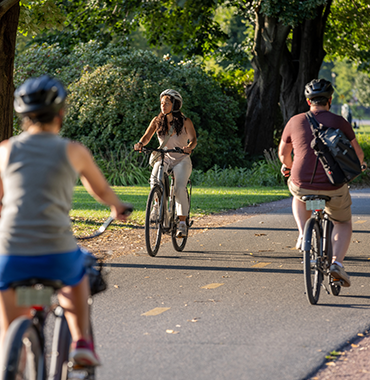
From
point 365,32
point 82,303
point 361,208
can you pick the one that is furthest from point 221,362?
point 365,32

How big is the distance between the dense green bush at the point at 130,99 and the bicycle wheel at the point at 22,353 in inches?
618

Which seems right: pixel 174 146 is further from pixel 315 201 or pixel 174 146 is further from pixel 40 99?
pixel 40 99

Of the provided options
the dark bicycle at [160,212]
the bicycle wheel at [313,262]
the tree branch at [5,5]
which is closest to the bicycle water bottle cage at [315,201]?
the bicycle wheel at [313,262]

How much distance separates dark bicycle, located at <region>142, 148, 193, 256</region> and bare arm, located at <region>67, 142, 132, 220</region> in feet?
14.8

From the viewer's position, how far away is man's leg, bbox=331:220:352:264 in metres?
5.90

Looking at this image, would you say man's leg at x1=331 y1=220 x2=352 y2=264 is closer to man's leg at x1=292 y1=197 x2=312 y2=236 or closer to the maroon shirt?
man's leg at x1=292 y1=197 x2=312 y2=236

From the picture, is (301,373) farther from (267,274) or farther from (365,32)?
(365,32)

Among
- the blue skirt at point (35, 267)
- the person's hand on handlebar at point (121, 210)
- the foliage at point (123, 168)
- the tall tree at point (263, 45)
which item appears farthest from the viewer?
the tall tree at point (263, 45)

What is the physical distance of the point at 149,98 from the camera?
18.6 metres

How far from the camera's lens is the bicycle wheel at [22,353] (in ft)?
8.41

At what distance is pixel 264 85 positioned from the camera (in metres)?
20.0

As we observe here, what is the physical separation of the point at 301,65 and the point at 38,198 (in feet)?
60.6

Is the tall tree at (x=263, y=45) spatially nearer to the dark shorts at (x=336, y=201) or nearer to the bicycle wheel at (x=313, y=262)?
the dark shorts at (x=336, y=201)

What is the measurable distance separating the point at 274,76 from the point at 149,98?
4.06 metres
